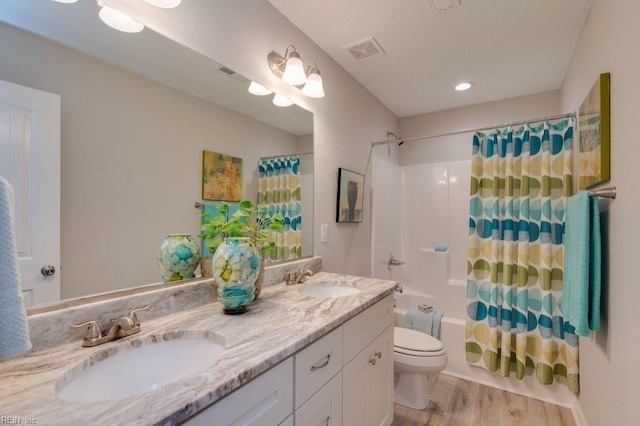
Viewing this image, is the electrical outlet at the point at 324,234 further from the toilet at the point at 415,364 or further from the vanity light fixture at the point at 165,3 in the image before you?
the vanity light fixture at the point at 165,3

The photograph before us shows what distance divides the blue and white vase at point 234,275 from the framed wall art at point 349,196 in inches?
44.1

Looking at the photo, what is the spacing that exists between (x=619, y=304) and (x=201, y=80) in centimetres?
194

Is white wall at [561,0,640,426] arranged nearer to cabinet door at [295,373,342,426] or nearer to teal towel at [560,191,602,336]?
teal towel at [560,191,602,336]

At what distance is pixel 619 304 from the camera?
3.73 feet

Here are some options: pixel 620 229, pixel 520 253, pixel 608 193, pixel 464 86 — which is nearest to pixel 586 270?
pixel 620 229

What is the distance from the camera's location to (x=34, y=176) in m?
0.79

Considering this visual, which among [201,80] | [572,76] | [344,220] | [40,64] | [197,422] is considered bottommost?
[197,422]

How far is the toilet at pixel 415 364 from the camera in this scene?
1899 millimetres

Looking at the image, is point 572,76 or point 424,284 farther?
point 424,284

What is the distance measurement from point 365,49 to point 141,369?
2127 mm

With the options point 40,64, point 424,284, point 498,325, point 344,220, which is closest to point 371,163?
point 344,220

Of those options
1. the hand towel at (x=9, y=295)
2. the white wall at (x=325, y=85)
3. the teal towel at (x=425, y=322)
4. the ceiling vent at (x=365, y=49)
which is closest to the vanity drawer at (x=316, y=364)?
the hand towel at (x=9, y=295)

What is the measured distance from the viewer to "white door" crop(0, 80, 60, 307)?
0.74m

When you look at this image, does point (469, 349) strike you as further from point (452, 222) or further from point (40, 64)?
point (40, 64)
